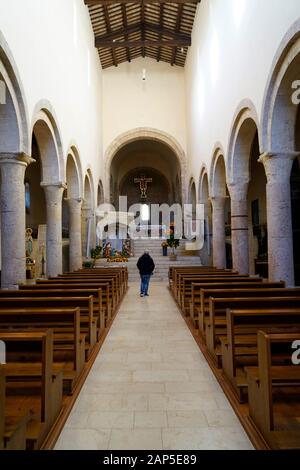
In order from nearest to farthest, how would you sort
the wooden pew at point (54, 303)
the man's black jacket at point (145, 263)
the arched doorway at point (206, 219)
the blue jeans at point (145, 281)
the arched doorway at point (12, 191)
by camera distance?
the wooden pew at point (54, 303)
the arched doorway at point (12, 191)
the man's black jacket at point (145, 263)
the blue jeans at point (145, 281)
the arched doorway at point (206, 219)

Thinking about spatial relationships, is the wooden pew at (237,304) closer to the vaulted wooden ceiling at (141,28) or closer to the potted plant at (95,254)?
the potted plant at (95,254)

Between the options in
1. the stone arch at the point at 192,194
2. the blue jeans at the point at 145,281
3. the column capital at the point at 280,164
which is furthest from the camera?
the stone arch at the point at 192,194

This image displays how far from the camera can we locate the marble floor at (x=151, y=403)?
2867 millimetres

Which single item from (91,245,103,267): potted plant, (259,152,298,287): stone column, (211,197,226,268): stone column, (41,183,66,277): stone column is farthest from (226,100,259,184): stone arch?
(91,245,103,267): potted plant

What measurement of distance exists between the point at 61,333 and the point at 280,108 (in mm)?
6202

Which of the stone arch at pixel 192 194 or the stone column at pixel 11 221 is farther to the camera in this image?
the stone arch at pixel 192 194

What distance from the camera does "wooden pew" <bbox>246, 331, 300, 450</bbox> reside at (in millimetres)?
2553

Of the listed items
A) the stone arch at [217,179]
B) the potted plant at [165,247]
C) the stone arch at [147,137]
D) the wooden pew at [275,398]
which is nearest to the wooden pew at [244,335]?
the wooden pew at [275,398]

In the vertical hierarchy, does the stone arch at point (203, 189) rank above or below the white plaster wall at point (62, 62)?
below

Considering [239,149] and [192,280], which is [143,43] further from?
[192,280]

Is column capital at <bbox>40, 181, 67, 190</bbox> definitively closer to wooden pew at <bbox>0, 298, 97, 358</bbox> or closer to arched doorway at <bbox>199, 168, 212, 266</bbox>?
wooden pew at <bbox>0, 298, 97, 358</bbox>

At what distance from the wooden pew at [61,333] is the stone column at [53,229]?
675 centimetres

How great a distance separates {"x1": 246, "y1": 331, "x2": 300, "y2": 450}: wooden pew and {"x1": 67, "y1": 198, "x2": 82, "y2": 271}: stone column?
1137 cm
